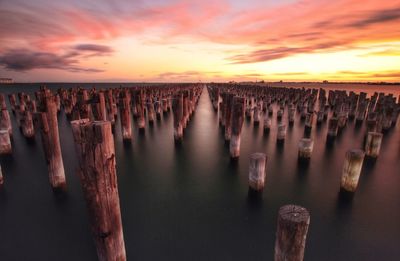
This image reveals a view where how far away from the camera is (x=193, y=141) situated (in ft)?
38.4

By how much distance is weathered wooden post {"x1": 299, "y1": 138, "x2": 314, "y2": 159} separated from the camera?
26.6 feet

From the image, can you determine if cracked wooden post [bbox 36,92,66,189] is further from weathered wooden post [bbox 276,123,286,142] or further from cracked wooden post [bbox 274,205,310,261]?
weathered wooden post [bbox 276,123,286,142]

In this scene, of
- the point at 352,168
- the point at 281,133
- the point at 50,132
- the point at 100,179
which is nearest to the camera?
the point at 100,179

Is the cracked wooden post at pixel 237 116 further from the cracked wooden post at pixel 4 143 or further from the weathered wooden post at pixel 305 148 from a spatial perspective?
the cracked wooden post at pixel 4 143

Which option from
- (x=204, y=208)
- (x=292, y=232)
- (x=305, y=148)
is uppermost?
(x=292, y=232)

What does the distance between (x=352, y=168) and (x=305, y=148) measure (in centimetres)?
315

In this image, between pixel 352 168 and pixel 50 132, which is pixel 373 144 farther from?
pixel 50 132

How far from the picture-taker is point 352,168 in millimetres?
5230

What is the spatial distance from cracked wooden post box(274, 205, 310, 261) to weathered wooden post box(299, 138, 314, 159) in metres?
6.19

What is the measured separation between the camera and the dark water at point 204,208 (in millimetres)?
4262

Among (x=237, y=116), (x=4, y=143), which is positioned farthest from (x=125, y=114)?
(x=237, y=116)

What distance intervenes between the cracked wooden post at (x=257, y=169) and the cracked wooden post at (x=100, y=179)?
332 centimetres

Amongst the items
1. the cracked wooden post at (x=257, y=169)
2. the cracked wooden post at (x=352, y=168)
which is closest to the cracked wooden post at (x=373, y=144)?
the cracked wooden post at (x=352, y=168)

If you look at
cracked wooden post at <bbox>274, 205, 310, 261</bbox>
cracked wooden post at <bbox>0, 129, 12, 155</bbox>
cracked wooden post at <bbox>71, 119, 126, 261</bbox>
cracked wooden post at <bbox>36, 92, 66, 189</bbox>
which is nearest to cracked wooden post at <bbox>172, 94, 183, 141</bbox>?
cracked wooden post at <bbox>36, 92, 66, 189</bbox>
